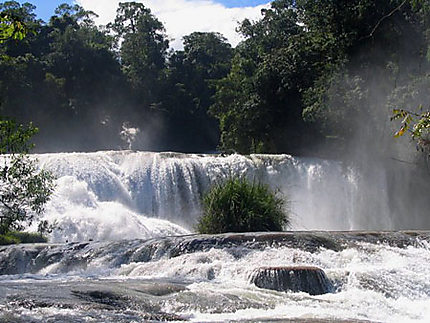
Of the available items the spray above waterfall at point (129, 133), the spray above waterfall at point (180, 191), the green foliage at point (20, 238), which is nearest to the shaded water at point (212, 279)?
the green foliage at point (20, 238)

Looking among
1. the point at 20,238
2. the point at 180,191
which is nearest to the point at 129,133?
the point at 180,191

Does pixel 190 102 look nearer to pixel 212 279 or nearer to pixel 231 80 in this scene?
pixel 231 80

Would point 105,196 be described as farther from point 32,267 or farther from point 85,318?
point 85,318

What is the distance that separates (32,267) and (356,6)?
680 inches

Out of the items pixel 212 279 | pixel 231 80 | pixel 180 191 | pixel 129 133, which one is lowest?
pixel 212 279

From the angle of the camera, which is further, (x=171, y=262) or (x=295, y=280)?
(x=171, y=262)

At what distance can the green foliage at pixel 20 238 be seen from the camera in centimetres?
1697

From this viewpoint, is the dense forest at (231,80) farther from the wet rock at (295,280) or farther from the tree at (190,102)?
the wet rock at (295,280)

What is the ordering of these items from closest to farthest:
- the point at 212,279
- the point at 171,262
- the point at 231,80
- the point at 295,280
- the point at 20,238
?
the point at 295,280, the point at 212,279, the point at 171,262, the point at 20,238, the point at 231,80

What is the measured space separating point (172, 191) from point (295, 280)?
524 inches

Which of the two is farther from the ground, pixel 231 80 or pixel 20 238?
pixel 231 80

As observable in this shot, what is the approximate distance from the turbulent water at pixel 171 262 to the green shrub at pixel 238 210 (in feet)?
4.90

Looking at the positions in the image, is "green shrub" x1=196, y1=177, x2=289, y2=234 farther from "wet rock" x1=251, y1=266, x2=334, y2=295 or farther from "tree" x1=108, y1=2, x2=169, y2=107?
"tree" x1=108, y1=2, x2=169, y2=107

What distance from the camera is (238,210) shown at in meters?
14.6
